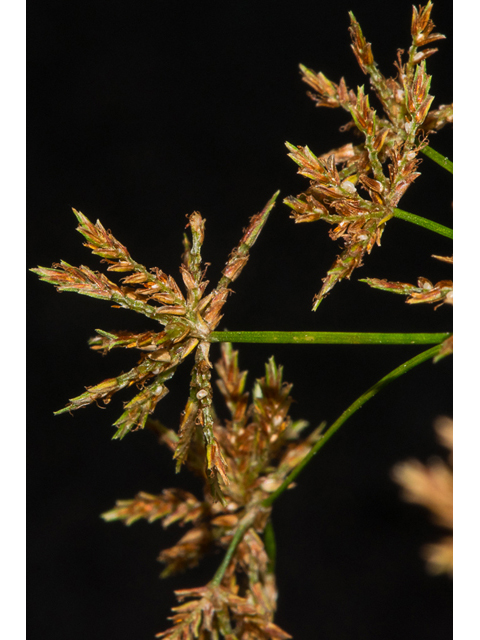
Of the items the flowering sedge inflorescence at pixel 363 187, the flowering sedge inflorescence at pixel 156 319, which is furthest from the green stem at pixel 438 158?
the flowering sedge inflorescence at pixel 156 319

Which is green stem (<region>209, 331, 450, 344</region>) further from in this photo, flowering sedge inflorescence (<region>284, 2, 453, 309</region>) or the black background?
the black background

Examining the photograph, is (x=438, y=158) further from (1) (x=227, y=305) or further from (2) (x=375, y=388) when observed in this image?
(1) (x=227, y=305)

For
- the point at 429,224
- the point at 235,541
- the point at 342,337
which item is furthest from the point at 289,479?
the point at 429,224

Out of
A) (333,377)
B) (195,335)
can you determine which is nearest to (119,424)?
(195,335)

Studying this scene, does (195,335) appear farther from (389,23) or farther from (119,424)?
(389,23)

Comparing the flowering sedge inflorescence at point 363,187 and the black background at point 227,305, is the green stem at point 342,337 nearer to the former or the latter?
the flowering sedge inflorescence at point 363,187

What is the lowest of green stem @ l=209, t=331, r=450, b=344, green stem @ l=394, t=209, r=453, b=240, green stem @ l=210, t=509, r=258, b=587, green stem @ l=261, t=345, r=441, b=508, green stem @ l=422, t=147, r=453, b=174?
green stem @ l=210, t=509, r=258, b=587

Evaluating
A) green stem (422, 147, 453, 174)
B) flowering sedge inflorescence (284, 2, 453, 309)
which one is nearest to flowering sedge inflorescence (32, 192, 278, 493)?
flowering sedge inflorescence (284, 2, 453, 309)
